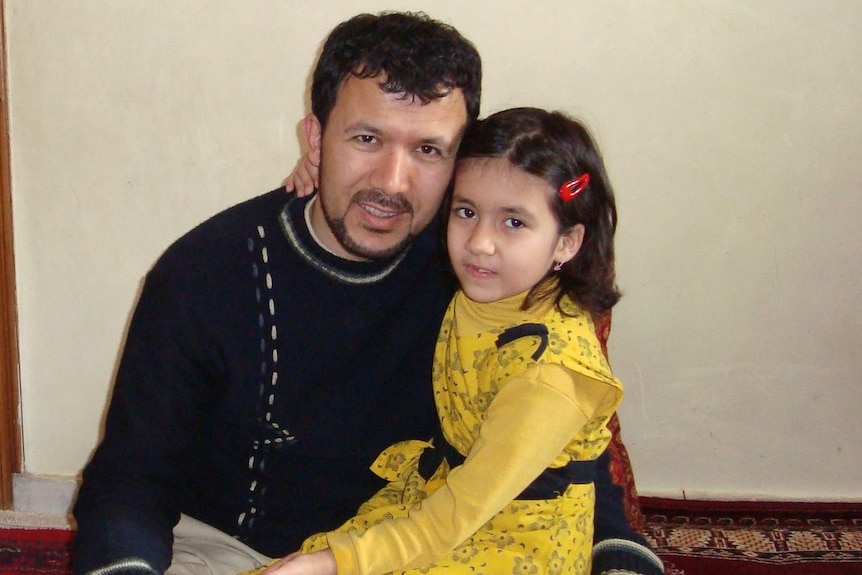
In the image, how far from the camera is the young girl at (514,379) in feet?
3.60

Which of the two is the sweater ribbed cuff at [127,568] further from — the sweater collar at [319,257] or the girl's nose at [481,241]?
the girl's nose at [481,241]

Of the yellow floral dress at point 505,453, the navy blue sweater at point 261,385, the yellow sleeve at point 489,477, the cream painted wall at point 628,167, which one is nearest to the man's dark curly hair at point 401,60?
the navy blue sweater at point 261,385

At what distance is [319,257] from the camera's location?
134 cm

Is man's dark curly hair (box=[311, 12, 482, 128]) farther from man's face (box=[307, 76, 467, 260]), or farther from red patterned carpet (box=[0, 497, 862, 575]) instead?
red patterned carpet (box=[0, 497, 862, 575])

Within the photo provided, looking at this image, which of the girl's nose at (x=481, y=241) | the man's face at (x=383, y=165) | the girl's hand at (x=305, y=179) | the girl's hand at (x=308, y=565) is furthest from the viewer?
the girl's hand at (x=305, y=179)

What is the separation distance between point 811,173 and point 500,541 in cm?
139

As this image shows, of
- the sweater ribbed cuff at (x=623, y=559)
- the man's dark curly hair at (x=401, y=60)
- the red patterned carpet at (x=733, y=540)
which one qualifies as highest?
the man's dark curly hair at (x=401, y=60)

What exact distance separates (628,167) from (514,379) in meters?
1.10

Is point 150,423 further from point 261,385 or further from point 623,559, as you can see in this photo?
point 623,559

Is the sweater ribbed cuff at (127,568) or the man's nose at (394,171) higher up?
the man's nose at (394,171)

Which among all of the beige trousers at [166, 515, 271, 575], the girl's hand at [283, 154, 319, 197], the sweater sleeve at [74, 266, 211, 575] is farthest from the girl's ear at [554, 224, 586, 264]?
the beige trousers at [166, 515, 271, 575]

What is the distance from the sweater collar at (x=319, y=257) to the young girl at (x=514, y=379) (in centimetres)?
15

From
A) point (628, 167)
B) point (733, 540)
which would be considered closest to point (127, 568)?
point (628, 167)

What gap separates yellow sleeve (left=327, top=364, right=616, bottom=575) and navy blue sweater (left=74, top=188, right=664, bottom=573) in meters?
0.31
